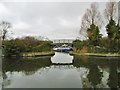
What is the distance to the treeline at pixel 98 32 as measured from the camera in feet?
72.6

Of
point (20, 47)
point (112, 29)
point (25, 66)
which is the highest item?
point (112, 29)

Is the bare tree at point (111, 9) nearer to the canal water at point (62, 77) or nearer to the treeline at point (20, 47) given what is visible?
the treeline at point (20, 47)

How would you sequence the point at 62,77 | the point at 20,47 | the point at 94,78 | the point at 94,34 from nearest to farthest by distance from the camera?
the point at 94,78
the point at 62,77
the point at 20,47
the point at 94,34

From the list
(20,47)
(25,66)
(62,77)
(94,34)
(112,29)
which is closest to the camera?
(62,77)

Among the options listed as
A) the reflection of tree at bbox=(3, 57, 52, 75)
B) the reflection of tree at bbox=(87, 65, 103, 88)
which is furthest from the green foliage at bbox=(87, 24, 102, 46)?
the reflection of tree at bbox=(87, 65, 103, 88)

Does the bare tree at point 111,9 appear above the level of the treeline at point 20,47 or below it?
above

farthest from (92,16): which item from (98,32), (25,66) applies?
(25,66)

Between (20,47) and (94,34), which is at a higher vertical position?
(94,34)

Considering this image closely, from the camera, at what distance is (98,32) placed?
24500 millimetres

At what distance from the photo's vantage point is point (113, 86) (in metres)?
7.22

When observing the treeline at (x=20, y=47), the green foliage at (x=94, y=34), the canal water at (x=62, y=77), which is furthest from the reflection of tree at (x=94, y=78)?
the green foliage at (x=94, y=34)

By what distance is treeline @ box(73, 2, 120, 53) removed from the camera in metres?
22.1

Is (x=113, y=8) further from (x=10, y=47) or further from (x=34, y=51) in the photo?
(x=10, y=47)

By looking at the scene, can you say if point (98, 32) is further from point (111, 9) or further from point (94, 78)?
point (94, 78)
